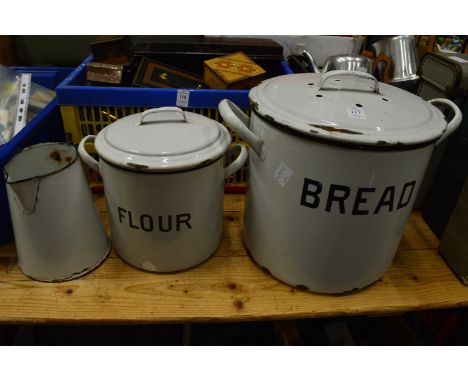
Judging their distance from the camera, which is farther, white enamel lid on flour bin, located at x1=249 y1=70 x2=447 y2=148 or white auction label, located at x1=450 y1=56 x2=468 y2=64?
white auction label, located at x1=450 y1=56 x2=468 y2=64

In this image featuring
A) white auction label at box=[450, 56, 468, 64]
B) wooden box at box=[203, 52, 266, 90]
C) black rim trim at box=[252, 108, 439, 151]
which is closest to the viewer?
black rim trim at box=[252, 108, 439, 151]

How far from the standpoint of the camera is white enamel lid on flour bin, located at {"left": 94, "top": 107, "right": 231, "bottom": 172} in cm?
67

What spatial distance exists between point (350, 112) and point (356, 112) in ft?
0.04

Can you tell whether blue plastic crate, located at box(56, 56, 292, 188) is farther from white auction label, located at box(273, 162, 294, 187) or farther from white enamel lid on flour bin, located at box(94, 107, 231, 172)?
white auction label, located at box(273, 162, 294, 187)

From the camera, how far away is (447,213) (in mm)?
936

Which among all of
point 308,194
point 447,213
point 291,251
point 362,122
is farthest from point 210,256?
point 447,213

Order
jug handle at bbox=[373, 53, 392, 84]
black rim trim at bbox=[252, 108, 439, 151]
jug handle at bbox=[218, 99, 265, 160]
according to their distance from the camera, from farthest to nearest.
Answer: jug handle at bbox=[373, 53, 392, 84] → jug handle at bbox=[218, 99, 265, 160] → black rim trim at bbox=[252, 108, 439, 151]

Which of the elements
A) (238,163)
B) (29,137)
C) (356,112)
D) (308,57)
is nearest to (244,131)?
(238,163)

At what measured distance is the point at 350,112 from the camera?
639 mm

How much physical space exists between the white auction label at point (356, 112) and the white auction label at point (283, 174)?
0.14 metres

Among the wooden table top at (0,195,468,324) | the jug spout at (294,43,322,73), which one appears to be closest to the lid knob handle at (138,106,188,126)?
the wooden table top at (0,195,468,324)

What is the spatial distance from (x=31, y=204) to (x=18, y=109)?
442mm

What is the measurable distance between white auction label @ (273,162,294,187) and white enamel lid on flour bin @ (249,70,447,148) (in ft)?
0.27

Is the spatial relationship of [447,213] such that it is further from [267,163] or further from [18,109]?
[18,109]
